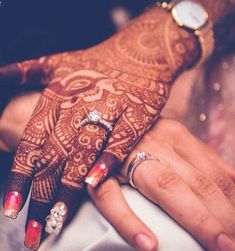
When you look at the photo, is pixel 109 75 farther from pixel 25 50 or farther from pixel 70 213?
pixel 70 213

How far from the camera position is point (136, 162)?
83 centimetres

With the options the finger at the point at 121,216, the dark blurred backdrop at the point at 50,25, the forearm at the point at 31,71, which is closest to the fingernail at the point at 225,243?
the finger at the point at 121,216

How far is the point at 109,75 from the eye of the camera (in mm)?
971

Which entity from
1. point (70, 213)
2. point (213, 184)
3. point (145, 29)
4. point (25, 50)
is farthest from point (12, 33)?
point (213, 184)

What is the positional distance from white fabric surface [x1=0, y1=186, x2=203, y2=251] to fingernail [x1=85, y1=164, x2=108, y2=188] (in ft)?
0.20

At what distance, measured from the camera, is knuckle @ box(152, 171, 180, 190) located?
2.54 ft

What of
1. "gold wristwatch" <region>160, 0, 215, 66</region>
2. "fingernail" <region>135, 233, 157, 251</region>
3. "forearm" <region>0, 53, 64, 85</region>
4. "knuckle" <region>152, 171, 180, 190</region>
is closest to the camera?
"fingernail" <region>135, 233, 157, 251</region>

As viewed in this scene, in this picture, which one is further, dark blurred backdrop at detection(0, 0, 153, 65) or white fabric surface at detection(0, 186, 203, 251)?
dark blurred backdrop at detection(0, 0, 153, 65)

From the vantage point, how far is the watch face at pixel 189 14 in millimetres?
1151

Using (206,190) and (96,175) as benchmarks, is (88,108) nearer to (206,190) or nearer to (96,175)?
(96,175)

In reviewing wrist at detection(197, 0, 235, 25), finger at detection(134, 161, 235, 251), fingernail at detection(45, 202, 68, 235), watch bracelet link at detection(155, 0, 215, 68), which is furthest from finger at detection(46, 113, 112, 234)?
wrist at detection(197, 0, 235, 25)

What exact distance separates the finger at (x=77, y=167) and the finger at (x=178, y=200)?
0.10 metres

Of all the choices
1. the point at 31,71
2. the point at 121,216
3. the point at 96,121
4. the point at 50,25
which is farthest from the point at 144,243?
→ the point at 50,25

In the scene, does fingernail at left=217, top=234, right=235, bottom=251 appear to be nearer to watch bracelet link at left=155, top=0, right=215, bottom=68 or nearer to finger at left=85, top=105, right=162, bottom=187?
finger at left=85, top=105, right=162, bottom=187
